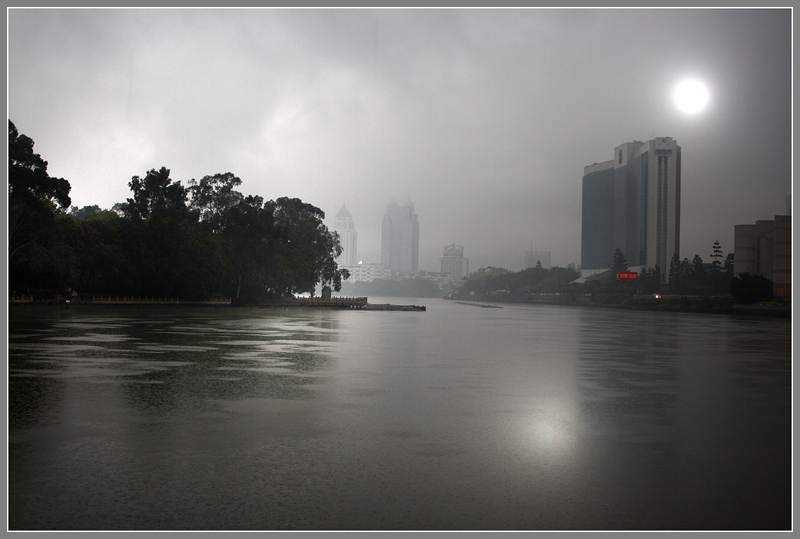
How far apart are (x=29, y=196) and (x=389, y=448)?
51.9 m

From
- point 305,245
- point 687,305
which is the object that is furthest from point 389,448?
point 687,305

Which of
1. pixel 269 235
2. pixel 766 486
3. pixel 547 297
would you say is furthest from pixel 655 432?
pixel 547 297

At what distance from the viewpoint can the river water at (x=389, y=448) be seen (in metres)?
5.44

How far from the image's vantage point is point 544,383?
1400cm

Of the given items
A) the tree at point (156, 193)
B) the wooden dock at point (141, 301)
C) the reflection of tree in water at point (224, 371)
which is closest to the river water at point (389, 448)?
the reflection of tree in water at point (224, 371)

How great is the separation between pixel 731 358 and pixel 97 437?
66.6 ft

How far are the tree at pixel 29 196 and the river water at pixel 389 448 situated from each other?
37.7m

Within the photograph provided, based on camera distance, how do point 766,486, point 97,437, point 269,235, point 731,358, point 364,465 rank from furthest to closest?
point 269,235 → point 731,358 → point 97,437 → point 364,465 → point 766,486

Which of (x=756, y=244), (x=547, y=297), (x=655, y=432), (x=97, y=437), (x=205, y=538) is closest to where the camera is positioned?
(x=205, y=538)

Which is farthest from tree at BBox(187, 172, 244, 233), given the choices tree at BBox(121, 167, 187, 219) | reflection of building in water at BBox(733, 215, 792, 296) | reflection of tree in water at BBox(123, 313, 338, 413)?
reflection of building in water at BBox(733, 215, 792, 296)

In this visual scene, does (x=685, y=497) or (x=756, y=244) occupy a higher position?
(x=756, y=244)

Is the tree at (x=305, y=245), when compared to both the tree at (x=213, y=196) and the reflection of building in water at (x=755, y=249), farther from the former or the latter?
the reflection of building in water at (x=755, y=249)

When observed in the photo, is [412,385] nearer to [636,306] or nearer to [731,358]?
[731,358]

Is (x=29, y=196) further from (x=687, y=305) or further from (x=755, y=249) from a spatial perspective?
(x=755, y=249)
